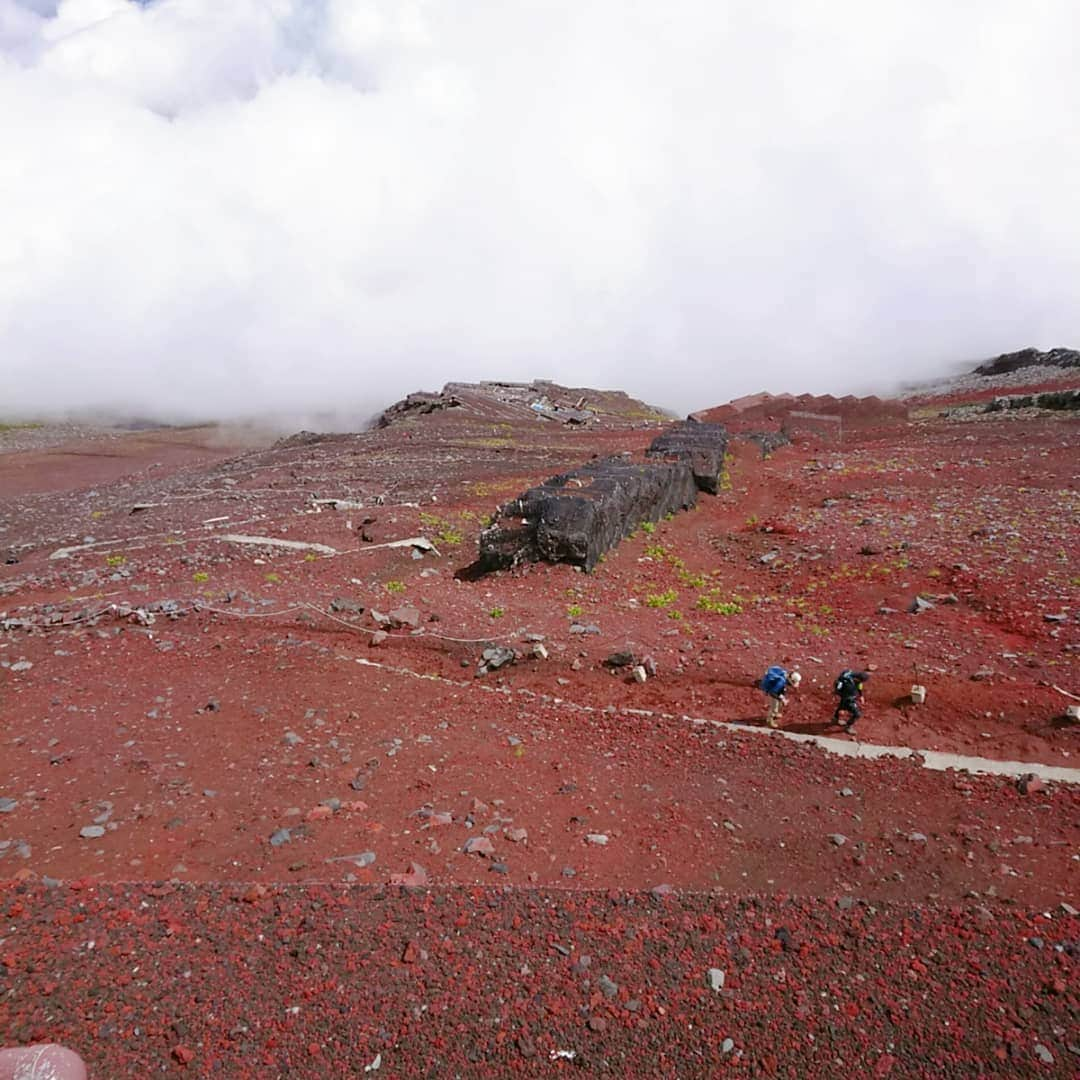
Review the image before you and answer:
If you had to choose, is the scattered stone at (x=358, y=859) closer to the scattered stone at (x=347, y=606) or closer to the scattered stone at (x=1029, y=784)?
the scattered stone at (x=347, y=606)

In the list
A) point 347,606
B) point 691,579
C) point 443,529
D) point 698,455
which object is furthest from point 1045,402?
point 347,606

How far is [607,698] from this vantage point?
9086 mm

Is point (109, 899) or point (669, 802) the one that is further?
point (669, 802)

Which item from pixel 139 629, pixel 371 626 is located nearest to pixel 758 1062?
pixel 371 626

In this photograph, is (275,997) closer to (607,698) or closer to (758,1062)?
(758,1062)

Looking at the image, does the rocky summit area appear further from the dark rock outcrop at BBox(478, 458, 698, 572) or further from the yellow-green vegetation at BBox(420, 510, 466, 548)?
the yellow-green vegetation at BBox(420, 510, 466, 548)

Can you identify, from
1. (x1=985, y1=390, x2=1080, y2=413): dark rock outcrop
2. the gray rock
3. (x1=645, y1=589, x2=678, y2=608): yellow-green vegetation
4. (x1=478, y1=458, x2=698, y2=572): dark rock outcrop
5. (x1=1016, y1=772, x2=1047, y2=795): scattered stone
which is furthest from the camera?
(x1=985, y1=390, x2=1080, y2=413): dark rock outcrop

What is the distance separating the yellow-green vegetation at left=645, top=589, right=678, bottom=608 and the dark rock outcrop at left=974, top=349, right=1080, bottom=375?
163 ft

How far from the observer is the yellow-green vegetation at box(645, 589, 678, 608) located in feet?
40.2

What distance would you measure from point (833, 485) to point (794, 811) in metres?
17.6

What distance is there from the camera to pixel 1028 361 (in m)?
54.0

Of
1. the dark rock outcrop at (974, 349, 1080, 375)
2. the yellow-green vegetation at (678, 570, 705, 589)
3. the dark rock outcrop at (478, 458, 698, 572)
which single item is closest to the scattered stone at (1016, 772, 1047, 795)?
the yellow-green vegetation at (678, 570, 705, 589)

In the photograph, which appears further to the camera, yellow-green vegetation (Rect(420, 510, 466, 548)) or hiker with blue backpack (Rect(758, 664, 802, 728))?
yellow-green vegetation (Rect(420, 510, 466, 548))

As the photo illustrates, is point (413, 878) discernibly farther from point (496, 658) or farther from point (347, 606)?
point (347, 606)
